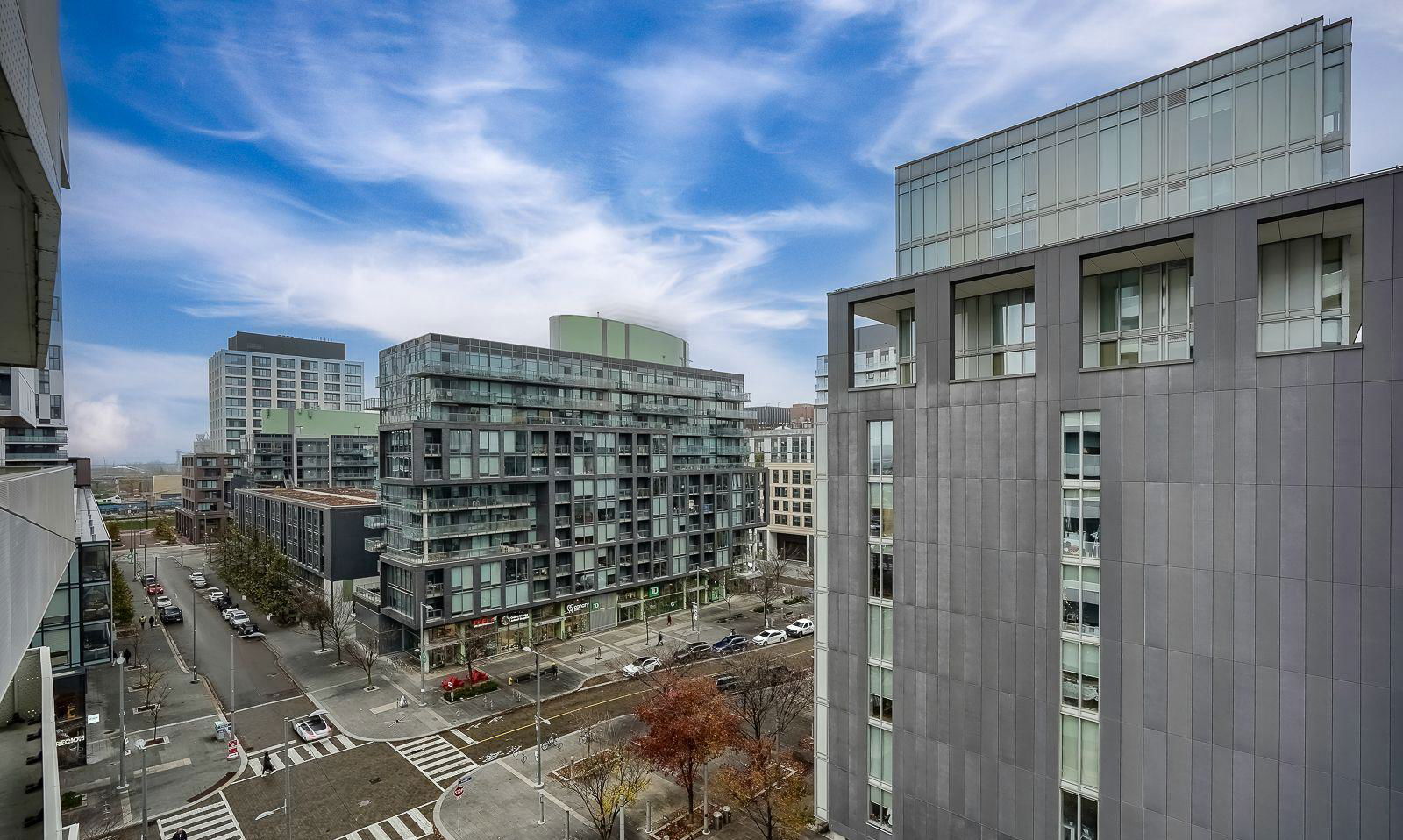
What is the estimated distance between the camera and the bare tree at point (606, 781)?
27.8 meters

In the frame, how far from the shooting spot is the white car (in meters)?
56.9

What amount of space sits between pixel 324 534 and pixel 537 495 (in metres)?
26.3

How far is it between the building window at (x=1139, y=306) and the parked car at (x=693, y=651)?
3924 cm

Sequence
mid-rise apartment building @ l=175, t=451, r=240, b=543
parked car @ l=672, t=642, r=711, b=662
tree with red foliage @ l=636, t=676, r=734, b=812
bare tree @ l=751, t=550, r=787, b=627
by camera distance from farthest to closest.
Result: mid-rise apartment building @ l=175, t=451, r=240, b=543, bare tree @ l=751, t=550, r=787, b=627, parked car @ l=672, t=642, r=711, b=662, tree with red foliage @ l=636, t=676, r=734, b=812

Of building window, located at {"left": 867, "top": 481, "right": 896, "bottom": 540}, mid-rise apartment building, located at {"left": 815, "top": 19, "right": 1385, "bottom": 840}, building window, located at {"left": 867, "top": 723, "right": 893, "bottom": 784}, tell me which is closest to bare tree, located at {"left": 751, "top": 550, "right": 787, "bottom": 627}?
building window, located at {"left": 867, "top": 723, "right": 893, "bottom": 784}

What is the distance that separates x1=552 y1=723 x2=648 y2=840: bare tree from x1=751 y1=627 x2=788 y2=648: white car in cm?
2194

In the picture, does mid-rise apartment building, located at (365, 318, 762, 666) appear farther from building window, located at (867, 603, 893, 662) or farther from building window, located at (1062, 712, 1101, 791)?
building window, located at (1062, 712, 1101, 791)

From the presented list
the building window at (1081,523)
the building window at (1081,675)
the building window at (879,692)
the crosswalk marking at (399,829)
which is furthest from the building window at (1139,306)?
the crosswalk marking at (399,829)

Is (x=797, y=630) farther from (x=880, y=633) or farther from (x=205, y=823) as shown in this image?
(x=205, y=823)

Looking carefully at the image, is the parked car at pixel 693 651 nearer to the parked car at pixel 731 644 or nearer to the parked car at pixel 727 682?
the parked car at pixel 731 644

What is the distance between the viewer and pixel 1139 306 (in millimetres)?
19969

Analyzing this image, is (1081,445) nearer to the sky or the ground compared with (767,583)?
nearer to the sky

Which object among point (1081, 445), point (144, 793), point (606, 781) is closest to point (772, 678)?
point (606, 781)

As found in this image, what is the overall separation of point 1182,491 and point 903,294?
424 inches
